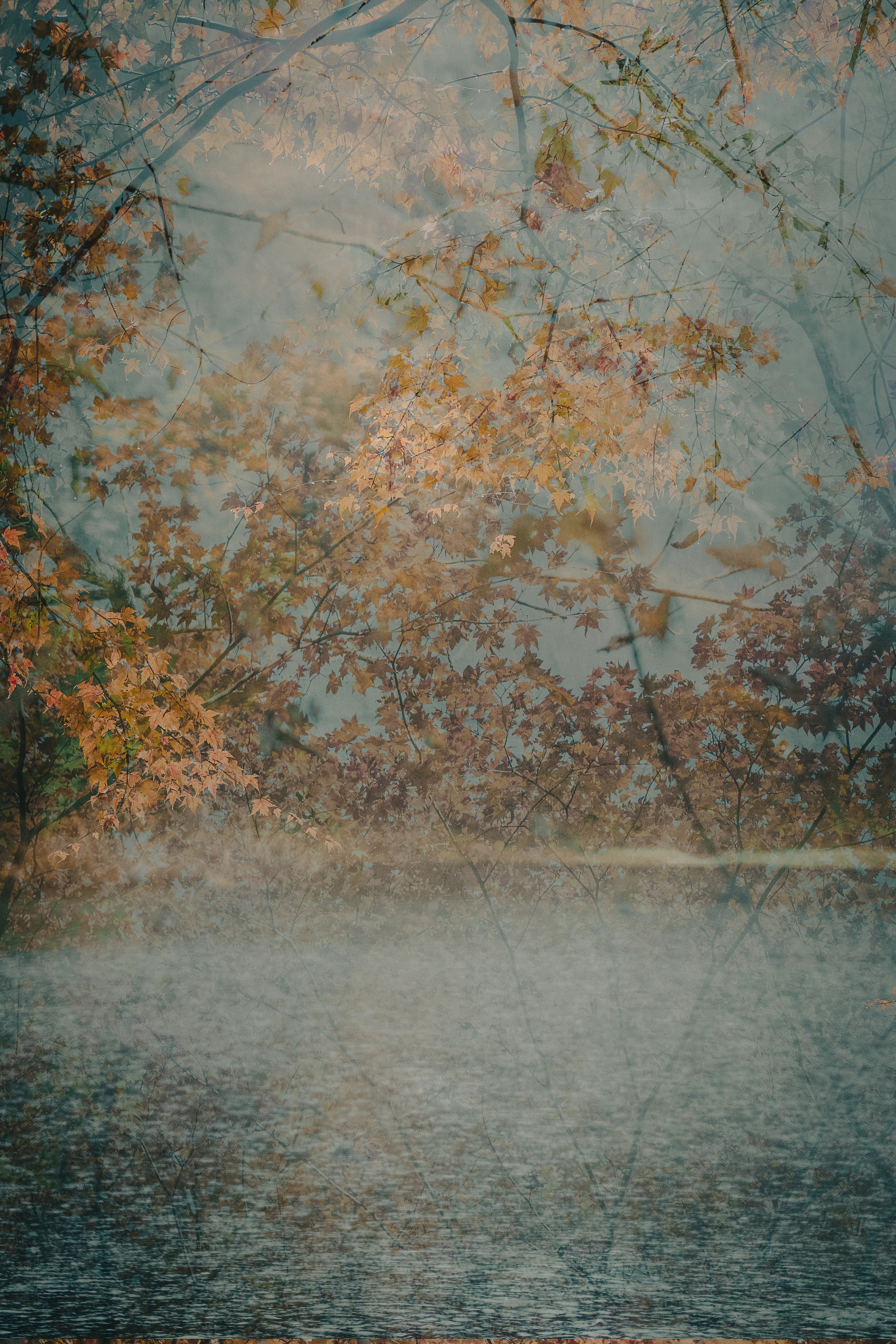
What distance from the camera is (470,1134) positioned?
5.71 feet

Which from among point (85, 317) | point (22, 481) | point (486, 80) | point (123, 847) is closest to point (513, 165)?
point (486, 80)

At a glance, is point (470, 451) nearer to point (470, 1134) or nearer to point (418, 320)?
point (418, 320)

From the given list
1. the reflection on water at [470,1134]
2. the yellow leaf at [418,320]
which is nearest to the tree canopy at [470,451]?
the yellow leaf at [418,320]

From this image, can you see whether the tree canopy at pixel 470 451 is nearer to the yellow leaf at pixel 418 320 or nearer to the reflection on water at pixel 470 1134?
the yellow leaf at pixel 418 320

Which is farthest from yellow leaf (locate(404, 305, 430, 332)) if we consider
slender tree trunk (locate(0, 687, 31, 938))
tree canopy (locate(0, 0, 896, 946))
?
slender tree trunk (locate(0, 687, 31, 938))

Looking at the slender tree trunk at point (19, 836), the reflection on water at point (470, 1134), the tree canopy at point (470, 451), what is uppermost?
the tree canopy at point (470, 451)

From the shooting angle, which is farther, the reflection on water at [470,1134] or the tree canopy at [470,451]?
the tree canopy at [470,451]

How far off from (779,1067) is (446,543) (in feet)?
4.67

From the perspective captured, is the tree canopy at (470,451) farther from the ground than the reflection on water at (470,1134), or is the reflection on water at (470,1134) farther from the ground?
the tree canopy at (470,451)

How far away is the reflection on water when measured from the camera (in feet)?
5.59

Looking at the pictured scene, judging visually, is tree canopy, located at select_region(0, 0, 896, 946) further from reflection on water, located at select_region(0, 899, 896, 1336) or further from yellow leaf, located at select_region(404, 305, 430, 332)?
reflection on water, located at select_region(0, 899, 896, 1336)

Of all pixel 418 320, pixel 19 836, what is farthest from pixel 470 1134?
pixel 418 320

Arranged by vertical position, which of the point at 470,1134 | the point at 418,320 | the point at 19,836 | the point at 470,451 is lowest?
the point at 470,1134

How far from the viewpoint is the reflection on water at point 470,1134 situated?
170cm
